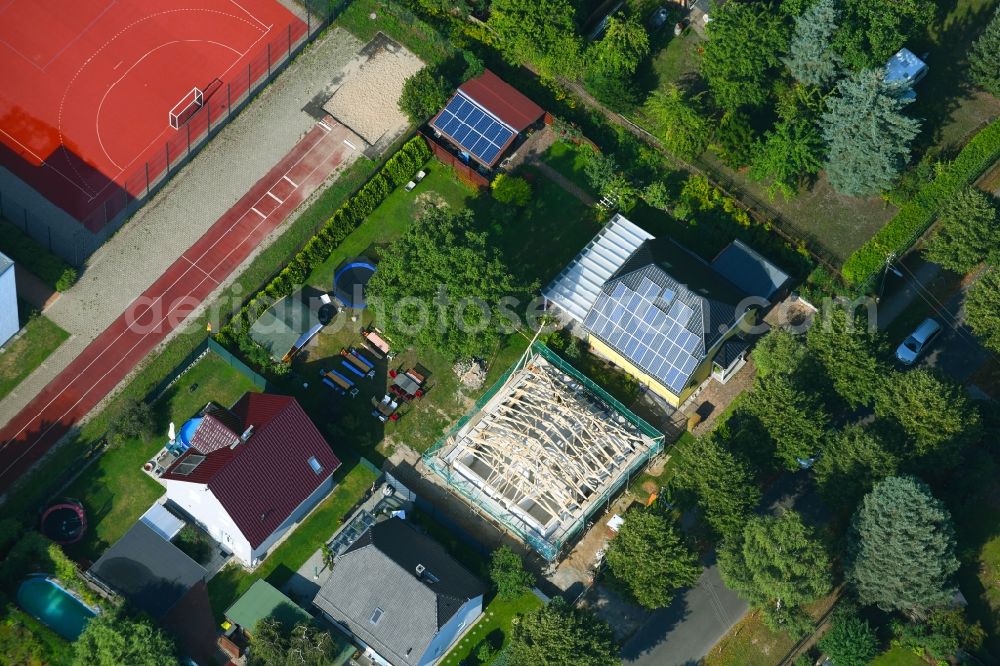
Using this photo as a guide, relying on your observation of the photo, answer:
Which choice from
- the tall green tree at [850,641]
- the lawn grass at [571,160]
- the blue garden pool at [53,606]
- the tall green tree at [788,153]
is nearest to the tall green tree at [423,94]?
the lawn grass at [571,160]

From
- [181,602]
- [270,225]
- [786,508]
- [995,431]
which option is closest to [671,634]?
[786,508]

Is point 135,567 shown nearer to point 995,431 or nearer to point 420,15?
point 420,15

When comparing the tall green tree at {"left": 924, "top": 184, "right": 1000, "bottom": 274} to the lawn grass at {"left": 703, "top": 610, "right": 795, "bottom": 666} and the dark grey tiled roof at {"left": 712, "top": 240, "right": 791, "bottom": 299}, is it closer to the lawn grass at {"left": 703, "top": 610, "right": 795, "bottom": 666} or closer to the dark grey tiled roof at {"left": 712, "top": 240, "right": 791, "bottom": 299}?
the dark grey tiled roof at {"left": 712, "top": 240, "right": 791, "bottom": 299}

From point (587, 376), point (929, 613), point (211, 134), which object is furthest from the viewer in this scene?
point (211, 134)

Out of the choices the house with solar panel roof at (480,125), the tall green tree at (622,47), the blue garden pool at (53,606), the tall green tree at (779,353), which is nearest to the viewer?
the blue garden pool at (53,606)

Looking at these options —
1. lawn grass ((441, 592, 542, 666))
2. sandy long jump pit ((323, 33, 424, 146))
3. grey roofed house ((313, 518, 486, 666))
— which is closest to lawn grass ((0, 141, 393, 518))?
sandy long jump pit ((323, 33, 424, 146))

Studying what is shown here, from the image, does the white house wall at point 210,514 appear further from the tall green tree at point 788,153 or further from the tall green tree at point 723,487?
the tall green tree at point 788,153

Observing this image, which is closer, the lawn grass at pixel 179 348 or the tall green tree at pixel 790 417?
the tall green tree at pixel 790 417
